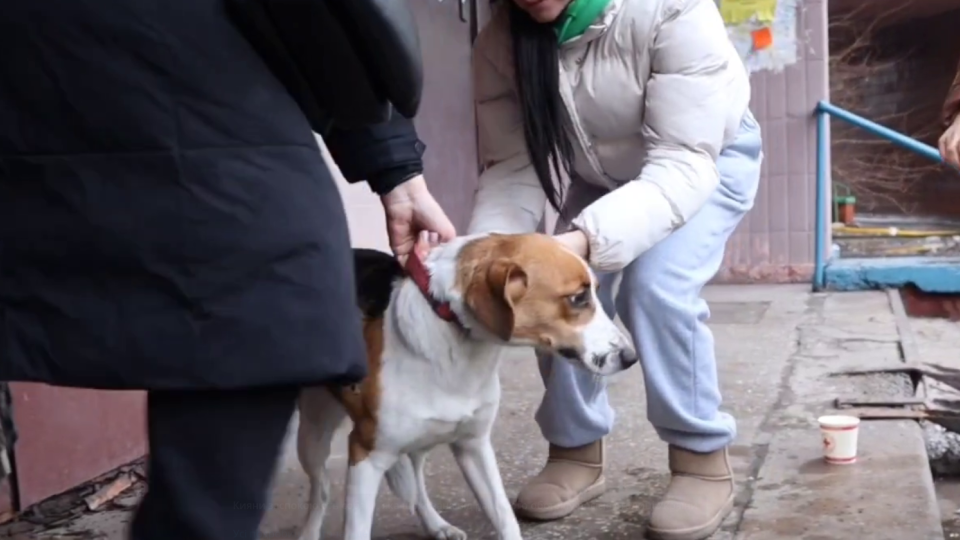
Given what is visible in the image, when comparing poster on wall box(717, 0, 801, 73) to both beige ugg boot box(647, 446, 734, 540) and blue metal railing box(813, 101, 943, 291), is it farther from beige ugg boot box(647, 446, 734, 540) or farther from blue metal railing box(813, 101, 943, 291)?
beige ugg boot box(647, 446, 734, 540)

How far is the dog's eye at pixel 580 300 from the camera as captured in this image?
7.44 ft

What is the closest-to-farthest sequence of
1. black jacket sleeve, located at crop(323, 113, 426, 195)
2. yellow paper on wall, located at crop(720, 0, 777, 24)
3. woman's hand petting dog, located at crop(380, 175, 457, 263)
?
black jacket sleeve, located at crop(323, 113, 426, 195) < woman's hand petting dog, located at crop(380, 175, 457, 263) < yellow paper on wall, located at crop(720, 0, 777, 24)

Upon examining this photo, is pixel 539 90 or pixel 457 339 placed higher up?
pixel 539 90

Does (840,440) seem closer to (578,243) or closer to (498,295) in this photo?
(578,243)

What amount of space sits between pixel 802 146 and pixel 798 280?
2.84 ft

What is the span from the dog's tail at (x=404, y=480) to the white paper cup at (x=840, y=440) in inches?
45.6

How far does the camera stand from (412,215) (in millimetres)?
2006

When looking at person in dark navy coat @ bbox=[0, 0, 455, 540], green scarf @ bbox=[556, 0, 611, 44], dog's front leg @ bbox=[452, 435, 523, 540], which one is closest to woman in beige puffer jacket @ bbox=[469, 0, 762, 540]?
green scarf @ bbox=[556, 0, 611, 44]

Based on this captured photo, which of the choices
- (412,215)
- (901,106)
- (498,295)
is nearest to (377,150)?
(412,215)

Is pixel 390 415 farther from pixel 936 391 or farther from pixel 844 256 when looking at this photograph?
pixel 844 256

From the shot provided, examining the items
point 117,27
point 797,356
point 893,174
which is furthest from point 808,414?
point 893,174

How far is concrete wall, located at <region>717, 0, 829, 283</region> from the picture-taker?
23.7 feet

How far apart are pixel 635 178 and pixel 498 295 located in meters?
0.52

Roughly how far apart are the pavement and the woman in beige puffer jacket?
13 cm
